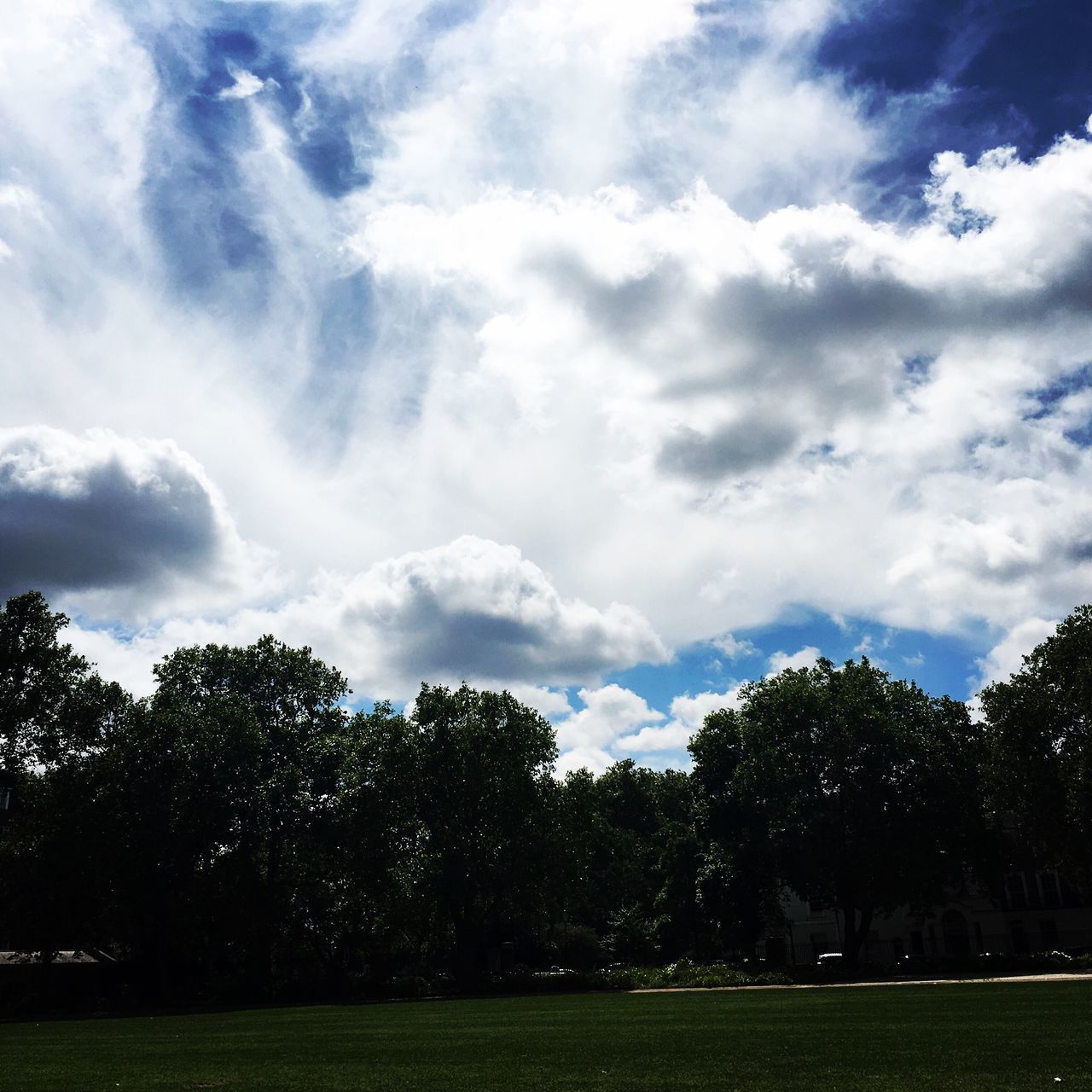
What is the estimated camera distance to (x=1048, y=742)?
4691cm

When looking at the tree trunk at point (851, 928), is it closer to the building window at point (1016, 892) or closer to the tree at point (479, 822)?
the tree at point (479, 822)

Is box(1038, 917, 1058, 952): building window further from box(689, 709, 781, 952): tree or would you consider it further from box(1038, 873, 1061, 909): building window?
box(689, 709, 781, 952): tree

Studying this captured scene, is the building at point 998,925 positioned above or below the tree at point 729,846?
below

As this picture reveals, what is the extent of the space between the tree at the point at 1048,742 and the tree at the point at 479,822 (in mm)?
23564

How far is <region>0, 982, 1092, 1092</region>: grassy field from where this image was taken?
446 inches

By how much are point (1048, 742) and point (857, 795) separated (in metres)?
9.67

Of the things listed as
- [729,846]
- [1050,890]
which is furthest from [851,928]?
[1050,890]

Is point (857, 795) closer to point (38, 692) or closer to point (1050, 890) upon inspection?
point (1050, 890)

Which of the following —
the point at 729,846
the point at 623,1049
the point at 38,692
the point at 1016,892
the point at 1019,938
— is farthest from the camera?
the point at 1016,892

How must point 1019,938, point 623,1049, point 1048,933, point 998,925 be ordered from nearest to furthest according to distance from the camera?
1. point 623,1049
2. point 1048,933
3. point 1019,938
4. point 998,925

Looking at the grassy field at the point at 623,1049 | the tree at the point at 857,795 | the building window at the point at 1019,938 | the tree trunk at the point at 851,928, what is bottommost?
the building window at the point at 1019,938

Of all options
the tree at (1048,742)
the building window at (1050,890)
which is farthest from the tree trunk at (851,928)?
the building window at (1050,890)

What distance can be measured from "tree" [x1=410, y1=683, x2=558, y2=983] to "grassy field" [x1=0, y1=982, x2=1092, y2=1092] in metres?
22.0

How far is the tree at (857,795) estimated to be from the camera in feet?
163
